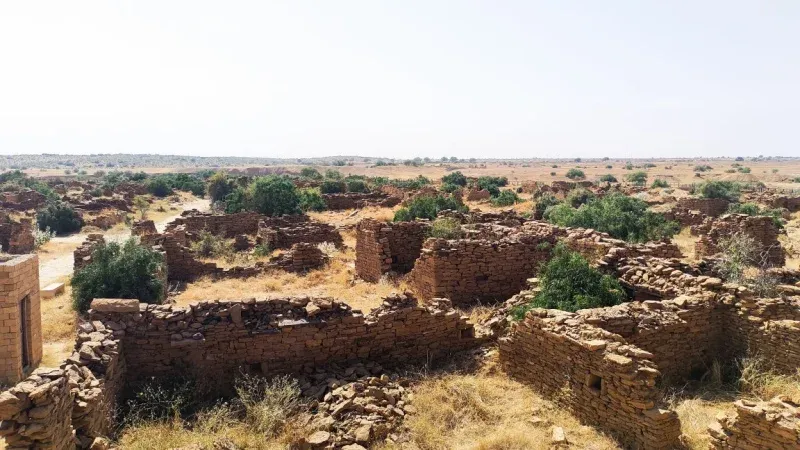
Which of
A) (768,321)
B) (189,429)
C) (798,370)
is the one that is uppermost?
(768,321)

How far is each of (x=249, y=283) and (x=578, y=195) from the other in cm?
2403

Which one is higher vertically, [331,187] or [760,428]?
[331,187]

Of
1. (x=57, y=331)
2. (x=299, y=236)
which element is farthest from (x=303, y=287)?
(x=299, y=236)

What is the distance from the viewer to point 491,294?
12.9m

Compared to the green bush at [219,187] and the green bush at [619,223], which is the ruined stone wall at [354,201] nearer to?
the green bush at [219,187]

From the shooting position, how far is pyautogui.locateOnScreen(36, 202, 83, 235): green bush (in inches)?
1277

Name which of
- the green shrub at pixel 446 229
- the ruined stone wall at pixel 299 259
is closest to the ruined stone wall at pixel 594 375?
the green shrub at pixel 446 229

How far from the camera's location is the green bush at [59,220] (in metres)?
32.4

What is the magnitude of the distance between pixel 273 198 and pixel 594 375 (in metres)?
24.9

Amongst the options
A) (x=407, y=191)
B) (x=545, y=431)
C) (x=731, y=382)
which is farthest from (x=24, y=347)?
(x=407, y=191)

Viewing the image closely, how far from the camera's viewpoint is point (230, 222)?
84.1ft

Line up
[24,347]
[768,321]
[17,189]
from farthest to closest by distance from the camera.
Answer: [17,189] < [24,347] < [768,321]

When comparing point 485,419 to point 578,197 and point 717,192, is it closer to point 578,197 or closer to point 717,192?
point 578,197

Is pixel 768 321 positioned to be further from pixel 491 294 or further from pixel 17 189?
pixel 17 189
